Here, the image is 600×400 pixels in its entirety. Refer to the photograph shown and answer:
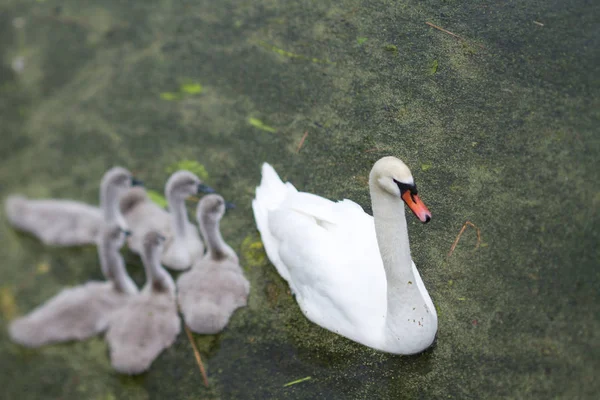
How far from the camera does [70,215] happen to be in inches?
55.9

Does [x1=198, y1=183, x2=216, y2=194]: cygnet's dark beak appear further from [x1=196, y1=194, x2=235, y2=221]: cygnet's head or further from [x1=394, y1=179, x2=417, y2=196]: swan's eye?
[x1=394, y1=179, x2=417, y2=196]: swan's eye

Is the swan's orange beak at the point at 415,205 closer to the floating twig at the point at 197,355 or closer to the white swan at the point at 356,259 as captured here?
the white swan at the point at 356,259

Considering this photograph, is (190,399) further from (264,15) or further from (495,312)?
(264,15)

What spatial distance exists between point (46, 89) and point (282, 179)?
64 cm

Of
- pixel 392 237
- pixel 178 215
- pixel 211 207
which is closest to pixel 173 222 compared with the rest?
pixel 178 215

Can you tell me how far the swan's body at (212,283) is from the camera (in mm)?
1429

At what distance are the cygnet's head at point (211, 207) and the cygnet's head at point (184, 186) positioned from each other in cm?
7

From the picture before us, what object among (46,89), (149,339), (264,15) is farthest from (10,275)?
(264,15)

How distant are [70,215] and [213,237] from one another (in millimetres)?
358

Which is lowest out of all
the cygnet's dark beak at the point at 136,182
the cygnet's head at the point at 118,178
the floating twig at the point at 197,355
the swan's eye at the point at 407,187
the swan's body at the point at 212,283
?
the floating twig at the point at 197,355

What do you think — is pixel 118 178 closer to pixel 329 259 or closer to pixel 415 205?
pixel 329 259

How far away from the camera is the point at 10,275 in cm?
126

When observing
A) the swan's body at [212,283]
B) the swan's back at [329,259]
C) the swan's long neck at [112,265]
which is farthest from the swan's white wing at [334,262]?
the swan's long neck at [112,265]

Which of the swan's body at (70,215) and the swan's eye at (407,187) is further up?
the swan's eye at (407,187)
